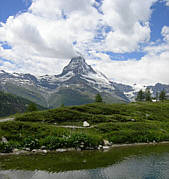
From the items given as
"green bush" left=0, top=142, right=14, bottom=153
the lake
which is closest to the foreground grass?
"green bush" left=0, top=142, right=14, bottom=153

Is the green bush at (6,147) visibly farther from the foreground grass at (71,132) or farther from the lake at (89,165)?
the lake at (89,165)

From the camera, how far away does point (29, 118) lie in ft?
212

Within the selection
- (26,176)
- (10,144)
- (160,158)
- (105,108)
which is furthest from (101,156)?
(105,108)

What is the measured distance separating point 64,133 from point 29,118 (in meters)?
19.3

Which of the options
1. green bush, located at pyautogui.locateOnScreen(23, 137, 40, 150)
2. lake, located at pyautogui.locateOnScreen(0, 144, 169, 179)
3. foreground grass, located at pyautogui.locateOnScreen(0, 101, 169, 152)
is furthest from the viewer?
foreground grass, located at pyautogui.locateOnScreen(0, 101, 169, 152)

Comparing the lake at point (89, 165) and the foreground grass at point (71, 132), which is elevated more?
the foreground grass at point (71, 132)

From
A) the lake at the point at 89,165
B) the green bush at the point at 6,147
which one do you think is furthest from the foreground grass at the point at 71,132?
the lake at the point at 89,165

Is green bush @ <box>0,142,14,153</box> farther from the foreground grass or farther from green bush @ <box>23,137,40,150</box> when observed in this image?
green bush @ <box>23,137,40,150</box>

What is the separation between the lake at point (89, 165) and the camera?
30391mm

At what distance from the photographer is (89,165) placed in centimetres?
3503

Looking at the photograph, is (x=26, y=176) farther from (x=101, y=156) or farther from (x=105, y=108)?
(x=105, y=108)

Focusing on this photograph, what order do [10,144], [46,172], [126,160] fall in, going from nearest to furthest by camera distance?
[46,172] < [126,160] < [10,144]

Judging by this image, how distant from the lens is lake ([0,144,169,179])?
30.4 meters

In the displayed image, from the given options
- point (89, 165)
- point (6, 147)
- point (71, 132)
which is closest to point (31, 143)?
point (6, 147)
